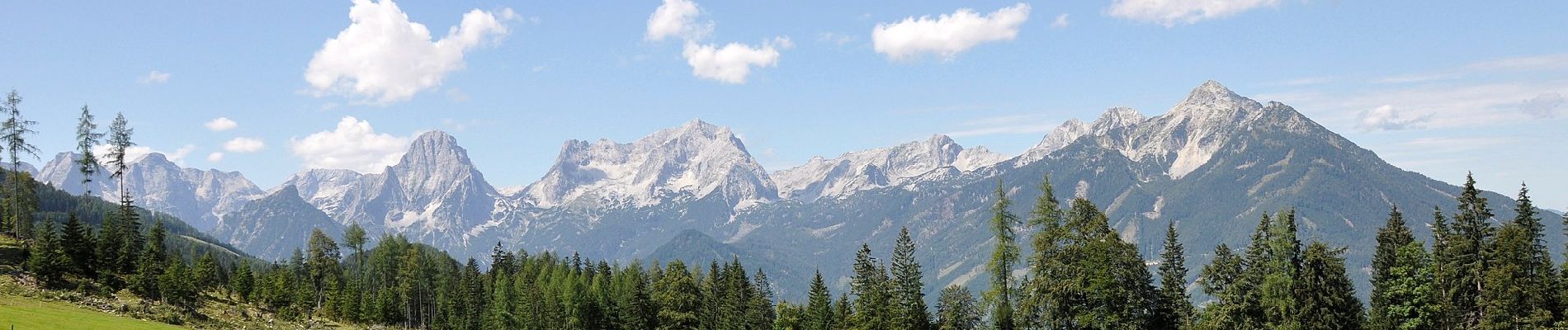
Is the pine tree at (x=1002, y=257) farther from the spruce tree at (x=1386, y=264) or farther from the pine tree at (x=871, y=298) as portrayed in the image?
the spruce tree at (x=1386, y=264)

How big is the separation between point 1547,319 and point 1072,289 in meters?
37.7

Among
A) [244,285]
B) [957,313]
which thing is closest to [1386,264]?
[957,313]

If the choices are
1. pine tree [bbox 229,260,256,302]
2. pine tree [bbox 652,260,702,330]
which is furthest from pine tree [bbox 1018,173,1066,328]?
pine tree [bbox 229,260,256,302]

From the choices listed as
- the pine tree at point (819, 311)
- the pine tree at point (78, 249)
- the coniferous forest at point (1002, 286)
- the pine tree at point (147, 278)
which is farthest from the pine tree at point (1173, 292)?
the pine tree at point (78, 249)

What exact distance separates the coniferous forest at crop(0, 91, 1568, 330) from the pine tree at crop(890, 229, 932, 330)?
21 centimetres

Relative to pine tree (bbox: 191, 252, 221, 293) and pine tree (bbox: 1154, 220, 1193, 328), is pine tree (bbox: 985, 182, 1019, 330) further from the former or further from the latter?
pine tree (bbox: 191, 252, 221, 293)

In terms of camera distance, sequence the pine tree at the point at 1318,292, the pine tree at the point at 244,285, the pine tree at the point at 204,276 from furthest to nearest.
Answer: the pine tree at the point at 244,285
the pine tree at the point at 204,276
the pine tree at the point at 1318,292

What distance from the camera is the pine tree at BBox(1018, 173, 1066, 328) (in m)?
56.8

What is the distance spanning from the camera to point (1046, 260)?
57.8 m

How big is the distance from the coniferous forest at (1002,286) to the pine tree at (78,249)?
0.21m

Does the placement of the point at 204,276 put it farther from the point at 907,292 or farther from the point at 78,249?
the point at 907,292

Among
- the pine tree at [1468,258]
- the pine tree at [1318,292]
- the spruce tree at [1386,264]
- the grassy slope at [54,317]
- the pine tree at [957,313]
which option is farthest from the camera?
the pine tree at [957,313]

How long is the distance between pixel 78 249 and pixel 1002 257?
87.7 metres

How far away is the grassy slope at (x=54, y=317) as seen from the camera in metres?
55.6
